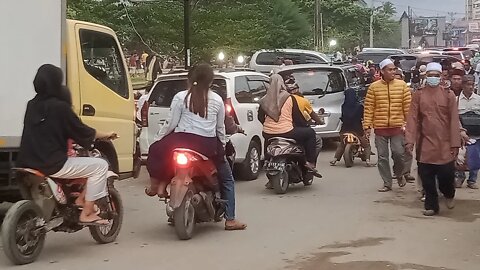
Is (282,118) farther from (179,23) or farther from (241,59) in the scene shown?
(241,59)

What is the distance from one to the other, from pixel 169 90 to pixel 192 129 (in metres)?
4.17

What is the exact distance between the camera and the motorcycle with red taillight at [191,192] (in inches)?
324

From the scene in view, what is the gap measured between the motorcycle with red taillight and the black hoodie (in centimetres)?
125

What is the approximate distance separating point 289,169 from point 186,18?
26.9 feet

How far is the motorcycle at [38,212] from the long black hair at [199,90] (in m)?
1.13

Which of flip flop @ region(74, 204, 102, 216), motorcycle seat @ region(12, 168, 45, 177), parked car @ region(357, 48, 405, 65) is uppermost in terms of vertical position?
parked car @ region(357, 48, 405, 65)

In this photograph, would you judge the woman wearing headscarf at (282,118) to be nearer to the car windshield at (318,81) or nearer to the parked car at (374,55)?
the car windshield at (318,81)

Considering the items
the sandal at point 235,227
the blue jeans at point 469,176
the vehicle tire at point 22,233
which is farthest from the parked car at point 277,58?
the vehicle tire at point 22,233

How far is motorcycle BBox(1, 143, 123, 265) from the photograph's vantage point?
7.04 meters

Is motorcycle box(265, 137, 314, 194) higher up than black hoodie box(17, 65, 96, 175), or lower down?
lower down

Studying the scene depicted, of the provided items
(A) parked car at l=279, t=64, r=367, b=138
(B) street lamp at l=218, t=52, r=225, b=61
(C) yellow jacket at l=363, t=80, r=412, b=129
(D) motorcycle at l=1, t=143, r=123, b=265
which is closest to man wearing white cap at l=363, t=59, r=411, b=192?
(C) yellow jacket at l=363, t=80, r=412, b=129

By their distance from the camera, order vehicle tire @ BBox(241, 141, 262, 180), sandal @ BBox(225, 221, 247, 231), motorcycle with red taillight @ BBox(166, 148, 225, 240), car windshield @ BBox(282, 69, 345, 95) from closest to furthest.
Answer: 1. motorcycle with red taillight @ BBox(166, 148, 225, 240)
2. sandal @ BBox(225, 221, 247, 231)
3. vehicle tire @ BBox(241, 141, 262, 180)
4. car windshield @ BBox(282, 69, 345, 95)

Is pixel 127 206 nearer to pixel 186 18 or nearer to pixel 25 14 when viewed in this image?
pixel 25 14

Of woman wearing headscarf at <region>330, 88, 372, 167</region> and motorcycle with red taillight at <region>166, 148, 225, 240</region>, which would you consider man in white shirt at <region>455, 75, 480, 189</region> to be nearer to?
woman wearing headscarf at <region>330, 88, 372, 167</region>
